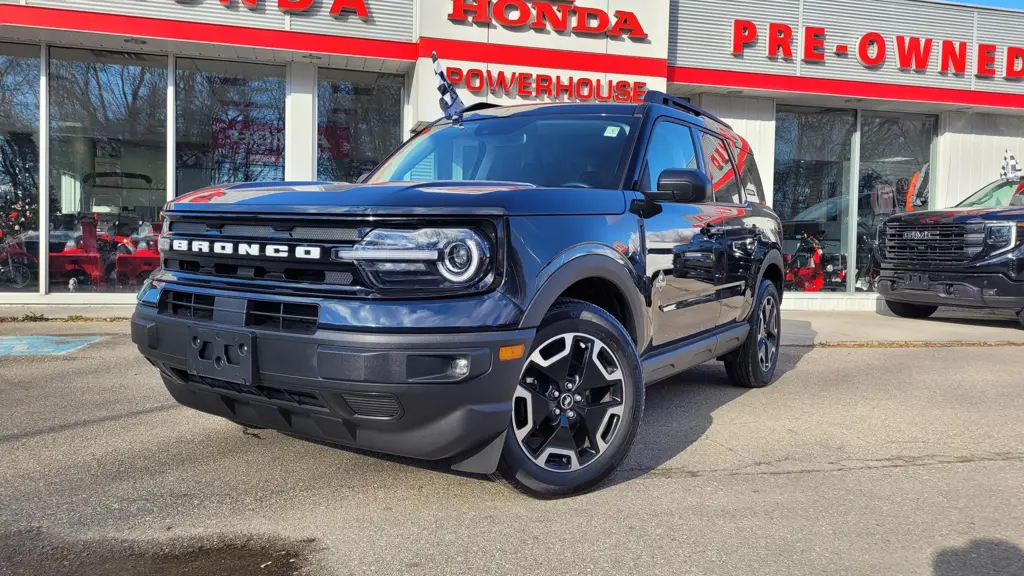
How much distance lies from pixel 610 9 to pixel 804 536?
9.53m

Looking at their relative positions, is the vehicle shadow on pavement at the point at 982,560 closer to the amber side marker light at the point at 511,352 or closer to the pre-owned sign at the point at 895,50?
the amber side marker light at the point at 511,352

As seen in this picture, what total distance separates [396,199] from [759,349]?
3.81 metres

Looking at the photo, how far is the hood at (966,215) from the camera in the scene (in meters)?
9.20

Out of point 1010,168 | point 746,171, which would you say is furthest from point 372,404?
point 1010,168

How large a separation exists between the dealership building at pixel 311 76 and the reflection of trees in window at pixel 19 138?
20mm

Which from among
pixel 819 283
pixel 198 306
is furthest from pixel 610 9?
pixel 198 306

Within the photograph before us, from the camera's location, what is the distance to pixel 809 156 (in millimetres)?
13594

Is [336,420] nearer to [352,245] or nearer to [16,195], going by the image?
[352,245]

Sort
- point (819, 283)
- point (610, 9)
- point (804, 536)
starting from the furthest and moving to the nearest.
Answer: point (819, 283) → point (610, 9) → point (804, 536)

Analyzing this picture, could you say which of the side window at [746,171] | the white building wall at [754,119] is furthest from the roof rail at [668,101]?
the white building wall at [754,119]

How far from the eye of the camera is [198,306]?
2969 millimetres

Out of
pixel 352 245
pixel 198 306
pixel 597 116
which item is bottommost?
pixel 198 306

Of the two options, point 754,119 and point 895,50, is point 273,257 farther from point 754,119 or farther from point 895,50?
point 895,50

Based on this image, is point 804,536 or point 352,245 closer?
point 352,245
